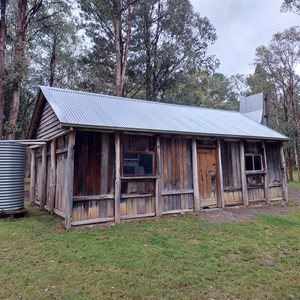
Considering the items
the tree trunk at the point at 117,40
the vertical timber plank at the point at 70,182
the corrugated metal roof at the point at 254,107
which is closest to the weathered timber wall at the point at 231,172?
the corrugated metal roof at the point at 254,107

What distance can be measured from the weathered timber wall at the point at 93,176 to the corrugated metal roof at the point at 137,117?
0.59 meters

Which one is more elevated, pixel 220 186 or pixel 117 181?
pixel 117 181

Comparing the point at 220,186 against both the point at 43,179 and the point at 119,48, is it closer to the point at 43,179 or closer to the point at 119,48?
the point at 43,179

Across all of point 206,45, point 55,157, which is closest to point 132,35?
point 206,45

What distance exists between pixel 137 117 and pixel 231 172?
4291 mm

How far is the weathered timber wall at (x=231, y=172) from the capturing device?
9.59 metres

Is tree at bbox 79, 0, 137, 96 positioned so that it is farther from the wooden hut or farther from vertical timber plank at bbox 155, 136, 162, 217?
vertical timber plank at bbox 155, 136, 162, 217

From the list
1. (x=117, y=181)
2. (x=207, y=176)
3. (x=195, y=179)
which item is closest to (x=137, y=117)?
(x=117, y=181)

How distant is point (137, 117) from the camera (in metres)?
8.55

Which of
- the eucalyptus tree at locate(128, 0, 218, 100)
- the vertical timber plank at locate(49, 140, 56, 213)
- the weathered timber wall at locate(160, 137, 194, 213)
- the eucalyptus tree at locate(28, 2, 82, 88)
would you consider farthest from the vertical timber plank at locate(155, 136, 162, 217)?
the eucalyptus tree at locate(28, 2, 82, 88)

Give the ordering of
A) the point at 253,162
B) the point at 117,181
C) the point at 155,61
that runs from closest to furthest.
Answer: the point at 117,181 → the point at 253,162 → the point at 155,61

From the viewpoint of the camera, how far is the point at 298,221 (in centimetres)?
756

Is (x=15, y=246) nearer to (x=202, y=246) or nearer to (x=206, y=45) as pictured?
(x=202, y=246)

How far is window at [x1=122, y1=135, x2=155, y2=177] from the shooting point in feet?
25.0
